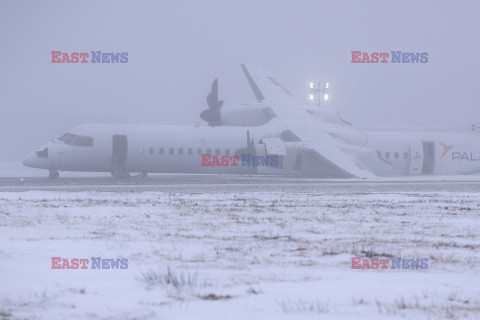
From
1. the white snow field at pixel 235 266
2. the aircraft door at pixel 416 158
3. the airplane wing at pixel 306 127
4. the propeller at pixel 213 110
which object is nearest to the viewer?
the white snow field at pixel 235 266

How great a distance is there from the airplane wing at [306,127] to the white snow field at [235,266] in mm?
19323

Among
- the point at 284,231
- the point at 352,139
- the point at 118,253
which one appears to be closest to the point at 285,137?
the point at 352,139

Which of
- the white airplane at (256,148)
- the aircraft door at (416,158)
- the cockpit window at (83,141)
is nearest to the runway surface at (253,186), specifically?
the white airplane at (256,148)

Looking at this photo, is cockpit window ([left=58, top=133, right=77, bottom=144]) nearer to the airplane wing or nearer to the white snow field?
the airplane wing

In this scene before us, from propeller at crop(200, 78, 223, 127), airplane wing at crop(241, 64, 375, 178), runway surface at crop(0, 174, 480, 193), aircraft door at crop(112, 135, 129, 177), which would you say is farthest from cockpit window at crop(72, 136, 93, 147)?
airplane wing at crop(241, 64, 375, 178)

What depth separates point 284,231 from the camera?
35.7 feet

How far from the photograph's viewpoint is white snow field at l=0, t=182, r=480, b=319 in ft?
16.9

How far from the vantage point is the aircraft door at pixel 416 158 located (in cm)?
3988

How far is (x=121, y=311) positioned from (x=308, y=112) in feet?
127

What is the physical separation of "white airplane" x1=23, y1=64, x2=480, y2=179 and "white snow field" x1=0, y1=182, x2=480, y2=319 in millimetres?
21004

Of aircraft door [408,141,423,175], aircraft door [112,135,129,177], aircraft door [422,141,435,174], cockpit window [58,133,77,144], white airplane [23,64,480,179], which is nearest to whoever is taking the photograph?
aircraft door [112,135,129,177]

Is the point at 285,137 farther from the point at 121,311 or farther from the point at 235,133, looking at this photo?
the point at 121,311

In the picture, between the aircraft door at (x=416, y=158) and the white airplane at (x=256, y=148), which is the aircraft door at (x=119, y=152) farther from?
the aircraft door at (x=416, y=158)

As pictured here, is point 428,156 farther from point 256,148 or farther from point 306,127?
point 256,148
